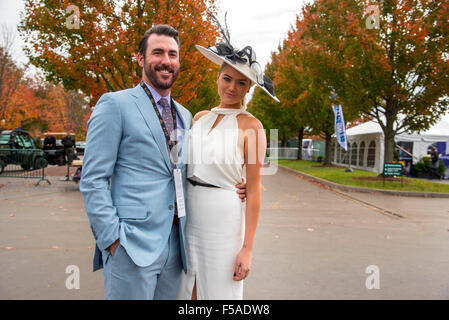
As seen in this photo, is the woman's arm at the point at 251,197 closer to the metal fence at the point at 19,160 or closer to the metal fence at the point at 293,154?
the metal fence at the point at 19,160

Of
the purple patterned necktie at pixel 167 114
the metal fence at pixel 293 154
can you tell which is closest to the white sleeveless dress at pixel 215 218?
the purple patterned necktie at pixel 167 114

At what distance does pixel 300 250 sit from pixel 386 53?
38.1ft

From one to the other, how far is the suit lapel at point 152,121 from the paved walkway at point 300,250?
2.17 meters

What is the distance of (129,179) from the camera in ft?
6.02

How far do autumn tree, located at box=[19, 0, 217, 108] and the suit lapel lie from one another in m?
8.97

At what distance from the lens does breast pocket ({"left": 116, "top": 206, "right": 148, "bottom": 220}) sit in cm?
181

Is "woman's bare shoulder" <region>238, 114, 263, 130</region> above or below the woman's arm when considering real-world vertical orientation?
above

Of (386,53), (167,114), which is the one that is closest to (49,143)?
(386,53)

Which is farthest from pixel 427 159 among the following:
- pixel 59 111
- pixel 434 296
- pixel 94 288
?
pixel 59 111

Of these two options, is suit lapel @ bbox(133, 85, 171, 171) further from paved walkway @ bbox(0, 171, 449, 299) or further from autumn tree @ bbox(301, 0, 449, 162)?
autumn tree @ bbox(301, 0, 449, 162)

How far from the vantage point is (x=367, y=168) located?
70.3ft

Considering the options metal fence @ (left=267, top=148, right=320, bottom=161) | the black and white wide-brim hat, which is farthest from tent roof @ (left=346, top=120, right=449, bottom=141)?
the black and white wide-brim hat

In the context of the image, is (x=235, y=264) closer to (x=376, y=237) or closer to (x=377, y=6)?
(x=376, y=237)

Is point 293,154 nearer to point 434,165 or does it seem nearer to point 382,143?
point 382,143
